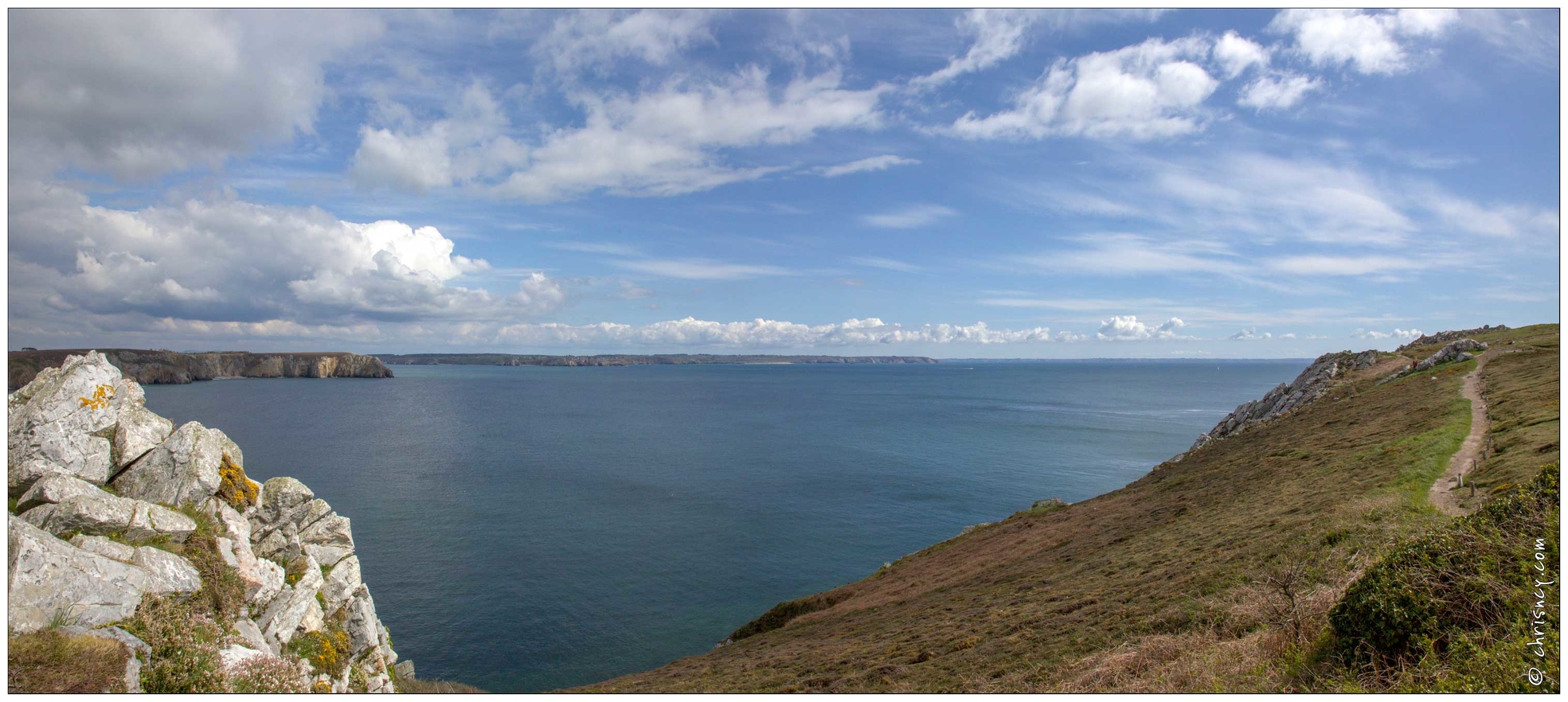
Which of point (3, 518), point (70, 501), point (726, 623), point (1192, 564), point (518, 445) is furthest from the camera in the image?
point (518, 445)

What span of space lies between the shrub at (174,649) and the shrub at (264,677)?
1.05 ft

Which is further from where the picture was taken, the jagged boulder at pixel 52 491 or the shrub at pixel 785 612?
the shrub at pixel 785 612

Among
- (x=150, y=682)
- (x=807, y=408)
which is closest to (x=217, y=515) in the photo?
(x=150, y=682)

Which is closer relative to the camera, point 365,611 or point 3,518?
point 3,518

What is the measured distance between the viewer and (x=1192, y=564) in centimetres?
2273

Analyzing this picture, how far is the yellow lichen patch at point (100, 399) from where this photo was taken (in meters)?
19.9

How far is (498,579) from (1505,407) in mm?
61216

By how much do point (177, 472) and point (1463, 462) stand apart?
158ft

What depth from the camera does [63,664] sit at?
441 inches

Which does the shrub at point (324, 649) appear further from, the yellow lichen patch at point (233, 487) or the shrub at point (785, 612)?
the shrub at point (785, 612)

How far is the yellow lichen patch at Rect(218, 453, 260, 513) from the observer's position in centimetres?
2155

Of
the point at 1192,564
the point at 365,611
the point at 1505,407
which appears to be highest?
the point at 1505,407

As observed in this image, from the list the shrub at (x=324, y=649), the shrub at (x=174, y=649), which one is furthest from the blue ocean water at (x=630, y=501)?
the shrub at (x=174, y=649)

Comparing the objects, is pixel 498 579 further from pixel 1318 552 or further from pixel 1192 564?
pixel 1318 552
